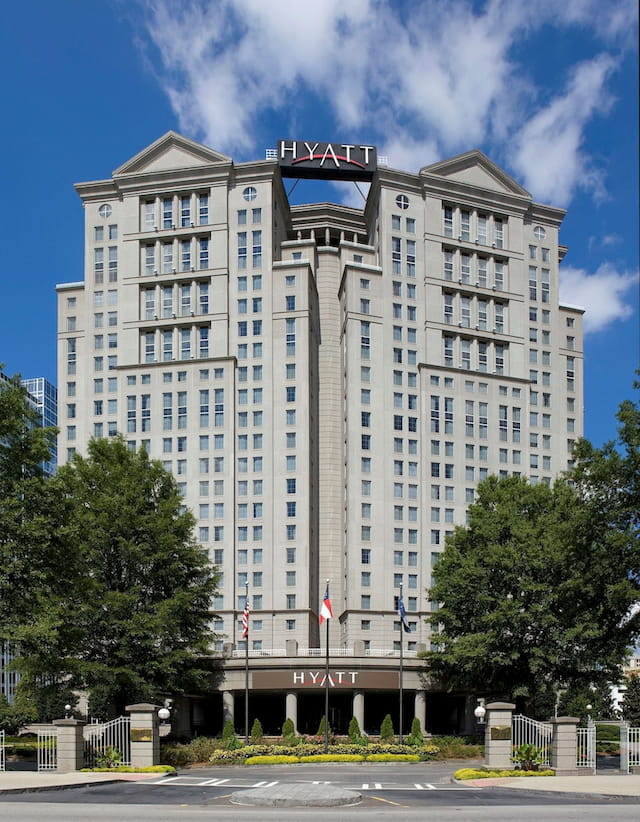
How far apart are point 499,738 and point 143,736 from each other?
46.3 feet

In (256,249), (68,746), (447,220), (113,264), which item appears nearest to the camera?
(68,746)

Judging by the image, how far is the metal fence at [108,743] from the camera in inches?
1550

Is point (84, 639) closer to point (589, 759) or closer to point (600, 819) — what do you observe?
point (589, 759)

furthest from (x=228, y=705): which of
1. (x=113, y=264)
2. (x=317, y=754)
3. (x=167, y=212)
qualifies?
(x=167, y=212)

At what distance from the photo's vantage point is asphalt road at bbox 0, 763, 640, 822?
23266 mm

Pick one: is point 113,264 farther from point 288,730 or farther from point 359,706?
point 288,730

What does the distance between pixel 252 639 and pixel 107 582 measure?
34066mm

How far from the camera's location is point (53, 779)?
109 ft

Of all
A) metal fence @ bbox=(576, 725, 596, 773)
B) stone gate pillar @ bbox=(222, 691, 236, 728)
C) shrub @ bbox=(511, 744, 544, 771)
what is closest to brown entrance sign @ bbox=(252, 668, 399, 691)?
stone gate pillar @ bbox=(222, 691, 236, 728)

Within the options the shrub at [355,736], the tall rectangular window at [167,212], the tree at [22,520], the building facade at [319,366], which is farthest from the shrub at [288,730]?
the tall rectangular window at [167,212]

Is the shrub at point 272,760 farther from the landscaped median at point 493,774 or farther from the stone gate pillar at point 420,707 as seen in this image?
the stone gate pillar at point 420,707

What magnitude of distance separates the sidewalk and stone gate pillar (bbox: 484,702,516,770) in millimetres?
13071

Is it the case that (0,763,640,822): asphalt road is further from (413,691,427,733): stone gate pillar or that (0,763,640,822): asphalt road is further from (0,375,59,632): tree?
(413,691,427,733): stone gate pillar

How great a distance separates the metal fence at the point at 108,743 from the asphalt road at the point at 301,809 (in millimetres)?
2857
